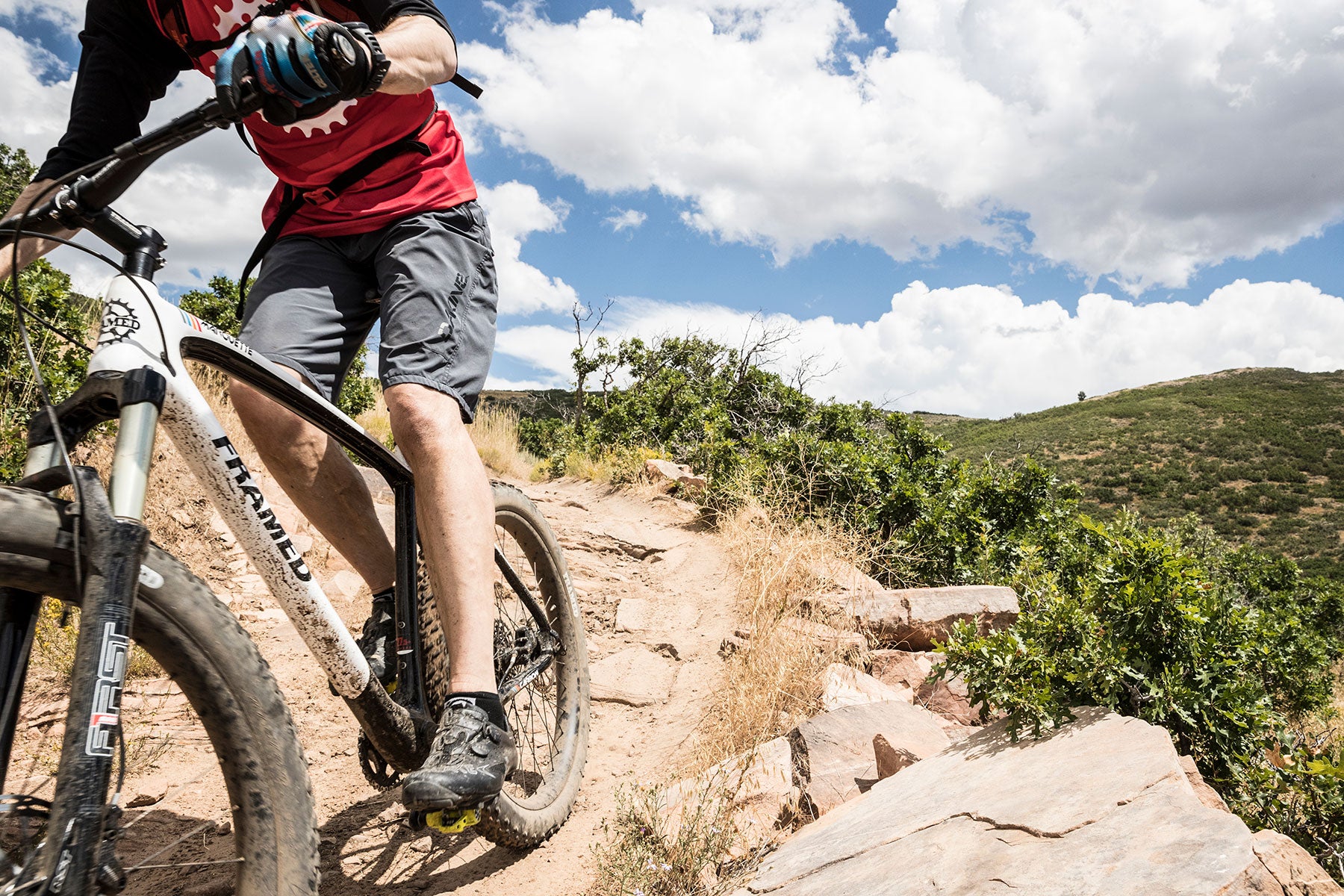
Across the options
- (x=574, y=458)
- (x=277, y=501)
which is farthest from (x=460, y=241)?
(x=574, y=458)

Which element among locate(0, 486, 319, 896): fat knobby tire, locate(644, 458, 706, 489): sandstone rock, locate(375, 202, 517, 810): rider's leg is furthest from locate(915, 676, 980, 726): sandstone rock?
locate(644, 458, 706, 489): sandstone rock

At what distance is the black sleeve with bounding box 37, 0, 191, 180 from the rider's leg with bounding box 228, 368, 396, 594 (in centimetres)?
56

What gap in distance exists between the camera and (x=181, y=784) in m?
2.42

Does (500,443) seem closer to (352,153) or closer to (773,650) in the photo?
(773,650)

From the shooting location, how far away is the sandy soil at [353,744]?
2104 millimetres

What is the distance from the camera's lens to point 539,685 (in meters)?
2.85

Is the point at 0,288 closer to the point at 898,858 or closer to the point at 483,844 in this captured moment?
the point at 483,844

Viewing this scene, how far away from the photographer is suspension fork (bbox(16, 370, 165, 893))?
3.09ft

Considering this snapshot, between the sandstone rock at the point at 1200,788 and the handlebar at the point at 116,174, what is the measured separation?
2.40m

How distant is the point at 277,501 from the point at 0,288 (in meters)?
3.69

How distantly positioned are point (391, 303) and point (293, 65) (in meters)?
0.62

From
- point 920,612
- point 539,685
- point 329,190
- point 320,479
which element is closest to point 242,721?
point 320,479

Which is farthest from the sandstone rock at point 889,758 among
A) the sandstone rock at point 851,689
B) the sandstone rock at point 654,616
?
the sandstone rock at point 654,616

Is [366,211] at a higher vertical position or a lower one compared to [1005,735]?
higher
